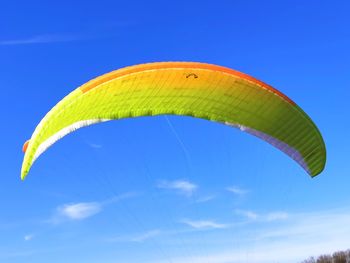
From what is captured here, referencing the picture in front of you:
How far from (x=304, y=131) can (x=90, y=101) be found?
325 inches

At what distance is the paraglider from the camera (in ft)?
61.8

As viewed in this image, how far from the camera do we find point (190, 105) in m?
21.6

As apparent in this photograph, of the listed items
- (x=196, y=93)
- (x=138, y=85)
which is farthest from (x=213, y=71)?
(x=138, y=85)

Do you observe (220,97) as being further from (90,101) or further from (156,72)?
(90,101)

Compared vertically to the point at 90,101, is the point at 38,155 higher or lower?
lower

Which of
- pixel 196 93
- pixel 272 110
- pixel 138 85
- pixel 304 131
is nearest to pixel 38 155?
pixel 138 85

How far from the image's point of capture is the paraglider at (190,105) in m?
18.8

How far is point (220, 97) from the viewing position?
21.2 metres

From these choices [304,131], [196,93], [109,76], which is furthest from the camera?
[304,131]

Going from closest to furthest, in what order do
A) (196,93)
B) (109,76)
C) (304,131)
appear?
(109,76), (196,93), (304,131)

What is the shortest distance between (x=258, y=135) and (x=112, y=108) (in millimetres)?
6015

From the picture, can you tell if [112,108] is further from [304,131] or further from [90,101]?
[304,131]

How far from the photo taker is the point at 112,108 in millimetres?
20094

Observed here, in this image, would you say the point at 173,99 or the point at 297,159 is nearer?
the point at 173,99
